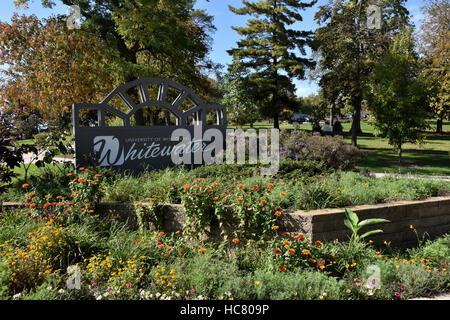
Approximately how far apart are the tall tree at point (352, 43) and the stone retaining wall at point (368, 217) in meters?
13.8

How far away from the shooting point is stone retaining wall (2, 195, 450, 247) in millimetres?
4391

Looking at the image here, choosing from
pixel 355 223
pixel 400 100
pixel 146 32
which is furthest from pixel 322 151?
pixel 146 32

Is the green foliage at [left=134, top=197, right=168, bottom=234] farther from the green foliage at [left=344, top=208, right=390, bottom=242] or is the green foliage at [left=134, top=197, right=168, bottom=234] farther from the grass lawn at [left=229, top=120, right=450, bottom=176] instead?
the grass lawn at [left=229, top=120, right=450, bottom=176]

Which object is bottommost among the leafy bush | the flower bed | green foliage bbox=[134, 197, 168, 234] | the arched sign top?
the flower bed

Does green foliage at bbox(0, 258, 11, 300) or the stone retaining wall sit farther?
the stone retaining wall

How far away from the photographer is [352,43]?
18719mm

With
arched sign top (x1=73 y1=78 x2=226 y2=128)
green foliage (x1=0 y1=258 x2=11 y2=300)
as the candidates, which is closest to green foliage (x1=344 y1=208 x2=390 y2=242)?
green foliage (x1=0 y1=258 x2=11 y2=300)

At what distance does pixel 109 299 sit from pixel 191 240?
161cm

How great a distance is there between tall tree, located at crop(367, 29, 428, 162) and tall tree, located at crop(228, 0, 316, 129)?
27.8 ft

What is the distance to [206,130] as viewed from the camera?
9.46 m

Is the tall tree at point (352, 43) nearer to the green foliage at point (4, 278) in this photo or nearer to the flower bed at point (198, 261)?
the flower bed at point (198, 261)

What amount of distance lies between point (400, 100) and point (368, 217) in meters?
9.14

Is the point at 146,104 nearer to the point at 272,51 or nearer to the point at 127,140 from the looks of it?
the point at 127,140

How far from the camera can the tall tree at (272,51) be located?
70.3 feet
